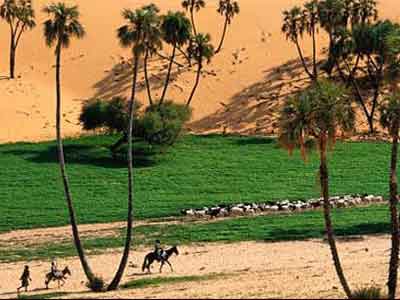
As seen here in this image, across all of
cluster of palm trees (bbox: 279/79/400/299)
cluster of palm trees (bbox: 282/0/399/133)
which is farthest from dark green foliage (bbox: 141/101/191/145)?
cluster of palm trees (bbox: 279/79/400/299)

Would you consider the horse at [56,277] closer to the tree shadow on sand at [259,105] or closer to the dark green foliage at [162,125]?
the dark green foliage at [162,125]

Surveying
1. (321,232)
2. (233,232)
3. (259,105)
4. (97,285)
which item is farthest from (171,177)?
(97,285)

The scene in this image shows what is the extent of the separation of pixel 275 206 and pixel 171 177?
1165 cm

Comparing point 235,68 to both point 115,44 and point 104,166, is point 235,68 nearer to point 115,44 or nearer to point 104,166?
point 115,44

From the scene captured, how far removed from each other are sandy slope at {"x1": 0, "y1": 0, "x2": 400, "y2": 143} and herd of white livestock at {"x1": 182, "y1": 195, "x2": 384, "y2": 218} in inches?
1057

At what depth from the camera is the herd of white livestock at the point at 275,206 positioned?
5434 centimetres

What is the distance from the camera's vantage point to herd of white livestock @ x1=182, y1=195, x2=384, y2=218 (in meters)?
54.3

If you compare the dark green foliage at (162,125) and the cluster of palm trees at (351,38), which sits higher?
the cluster of palm trees at (351,38)

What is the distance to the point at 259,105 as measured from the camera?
8950 cm

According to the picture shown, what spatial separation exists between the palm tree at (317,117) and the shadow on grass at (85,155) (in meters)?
40.0

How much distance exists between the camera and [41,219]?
53.8 metres

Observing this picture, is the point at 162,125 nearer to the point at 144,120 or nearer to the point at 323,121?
the point at 144,120

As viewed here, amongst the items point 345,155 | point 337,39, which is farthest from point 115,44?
point 345,155

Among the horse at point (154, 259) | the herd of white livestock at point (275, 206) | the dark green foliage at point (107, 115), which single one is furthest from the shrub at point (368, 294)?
the dark green foliage at point (107, 115)
